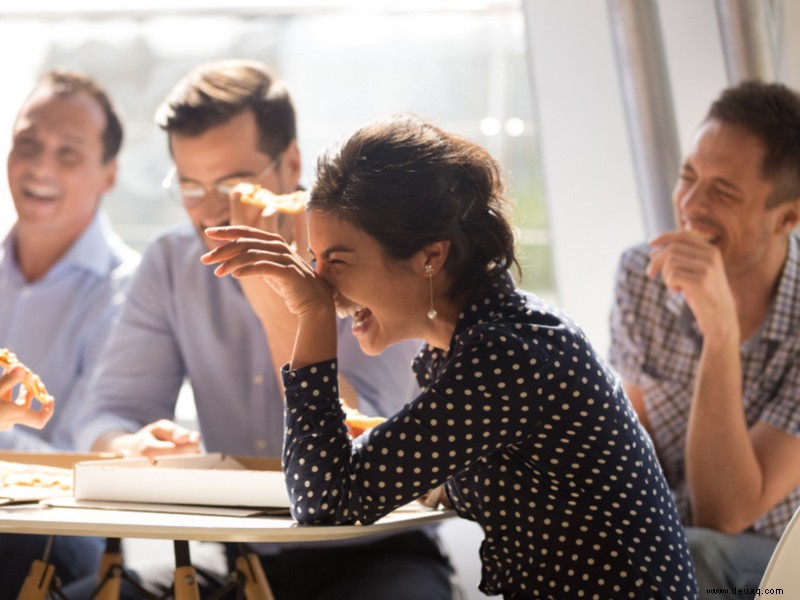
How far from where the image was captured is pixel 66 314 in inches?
118

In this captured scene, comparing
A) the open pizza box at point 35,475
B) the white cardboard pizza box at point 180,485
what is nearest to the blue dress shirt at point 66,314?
the open pizza box at point 35,475

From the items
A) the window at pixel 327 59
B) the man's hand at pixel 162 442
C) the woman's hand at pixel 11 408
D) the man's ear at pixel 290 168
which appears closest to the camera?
the woman's hand at pixel 11 408

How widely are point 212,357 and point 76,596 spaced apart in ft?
2.11

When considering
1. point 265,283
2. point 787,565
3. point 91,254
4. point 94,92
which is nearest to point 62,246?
point 91,254

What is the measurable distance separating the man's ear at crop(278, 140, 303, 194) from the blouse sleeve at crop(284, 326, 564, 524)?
1.13 metres

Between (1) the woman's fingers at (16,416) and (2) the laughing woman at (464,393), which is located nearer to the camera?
(2) the laughing woman at (464,393)

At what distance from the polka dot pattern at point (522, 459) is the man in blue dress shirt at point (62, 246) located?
→ 1675 millimetres

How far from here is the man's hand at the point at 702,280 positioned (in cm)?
206

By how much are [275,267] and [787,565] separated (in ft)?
2.54

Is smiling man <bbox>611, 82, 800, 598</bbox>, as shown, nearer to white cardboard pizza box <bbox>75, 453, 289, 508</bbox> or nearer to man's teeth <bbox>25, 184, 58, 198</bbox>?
white cardboard pizza box <bbox>75, 453, 289, 508</bbox>

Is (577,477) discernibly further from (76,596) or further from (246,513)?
(76,596)

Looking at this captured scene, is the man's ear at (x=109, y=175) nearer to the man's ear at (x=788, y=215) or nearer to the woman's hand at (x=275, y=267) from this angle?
the woman's hand at (x=275, y=267)

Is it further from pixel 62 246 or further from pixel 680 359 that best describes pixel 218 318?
pixel 680 359

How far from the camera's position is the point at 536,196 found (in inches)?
162
